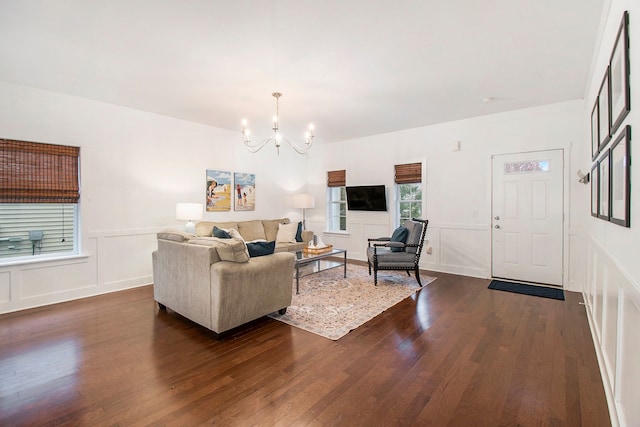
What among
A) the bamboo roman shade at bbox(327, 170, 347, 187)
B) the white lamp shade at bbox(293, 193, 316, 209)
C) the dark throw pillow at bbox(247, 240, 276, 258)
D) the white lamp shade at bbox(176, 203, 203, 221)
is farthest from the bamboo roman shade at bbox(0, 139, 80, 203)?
the bamboo roman shade at bbox(327, 170, 347, 187)

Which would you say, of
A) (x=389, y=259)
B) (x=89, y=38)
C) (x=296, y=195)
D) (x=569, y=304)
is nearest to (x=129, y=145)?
(x=89, y=38)

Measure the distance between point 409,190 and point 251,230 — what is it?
323cm

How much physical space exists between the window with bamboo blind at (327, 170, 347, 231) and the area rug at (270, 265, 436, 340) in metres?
1.94

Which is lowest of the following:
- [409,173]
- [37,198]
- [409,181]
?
[37,198]

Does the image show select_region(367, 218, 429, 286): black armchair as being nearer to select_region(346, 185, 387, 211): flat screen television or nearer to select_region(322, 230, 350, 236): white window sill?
select_region(346, 185, 387, 211): flat screen television

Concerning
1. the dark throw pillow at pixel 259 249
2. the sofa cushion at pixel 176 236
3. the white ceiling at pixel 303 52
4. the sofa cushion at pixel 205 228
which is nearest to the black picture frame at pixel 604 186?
the white ceiling at pixel 303 52

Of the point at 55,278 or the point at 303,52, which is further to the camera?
the point at 55,278

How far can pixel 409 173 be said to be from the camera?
5781mm

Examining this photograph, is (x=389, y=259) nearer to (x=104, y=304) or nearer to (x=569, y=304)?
(x=569, y=304)

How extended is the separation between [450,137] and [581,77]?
78.7 inches

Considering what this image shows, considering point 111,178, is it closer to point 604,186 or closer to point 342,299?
point 342,299

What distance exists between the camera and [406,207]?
599 centimetres

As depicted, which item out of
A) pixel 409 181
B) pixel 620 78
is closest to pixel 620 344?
pixel 620 78

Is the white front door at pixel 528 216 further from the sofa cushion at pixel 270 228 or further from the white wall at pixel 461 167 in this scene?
the sofa cushion at pixel 270 228
